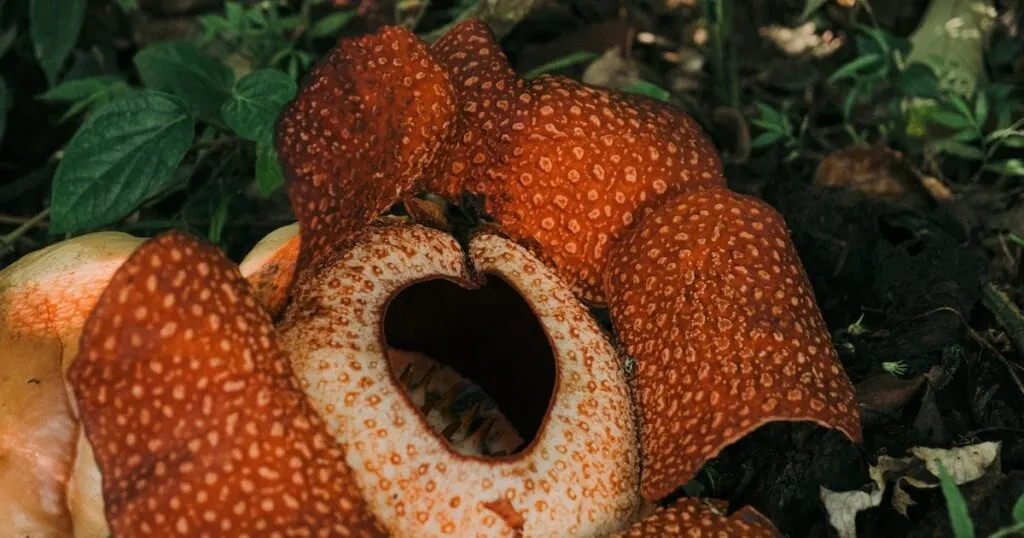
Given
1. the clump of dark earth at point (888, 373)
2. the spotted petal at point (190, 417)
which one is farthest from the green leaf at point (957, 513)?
the spotted petal at point (190, 417)

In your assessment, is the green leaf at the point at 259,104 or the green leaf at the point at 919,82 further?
the green leaf at the point at 919,82

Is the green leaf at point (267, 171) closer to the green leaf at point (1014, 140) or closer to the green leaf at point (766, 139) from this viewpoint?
the green leaf at point (766, 139)

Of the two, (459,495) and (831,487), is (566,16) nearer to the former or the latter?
(831,487)

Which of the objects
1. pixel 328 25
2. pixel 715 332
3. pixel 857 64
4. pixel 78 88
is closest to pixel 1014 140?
pixel 857 64

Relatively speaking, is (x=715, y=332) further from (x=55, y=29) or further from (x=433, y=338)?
(x=55, y=29)

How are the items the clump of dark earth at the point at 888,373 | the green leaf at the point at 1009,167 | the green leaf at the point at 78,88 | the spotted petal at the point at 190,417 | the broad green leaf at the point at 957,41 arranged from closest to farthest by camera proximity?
1. the spotted petal at the point at 190,417
2. the clump of dark earth at the point at 888,373
3. the green leaf at the point at 78,88
4. the green leaf at the point at 1009,167
5. the broad green leaf at the point at 957,41
